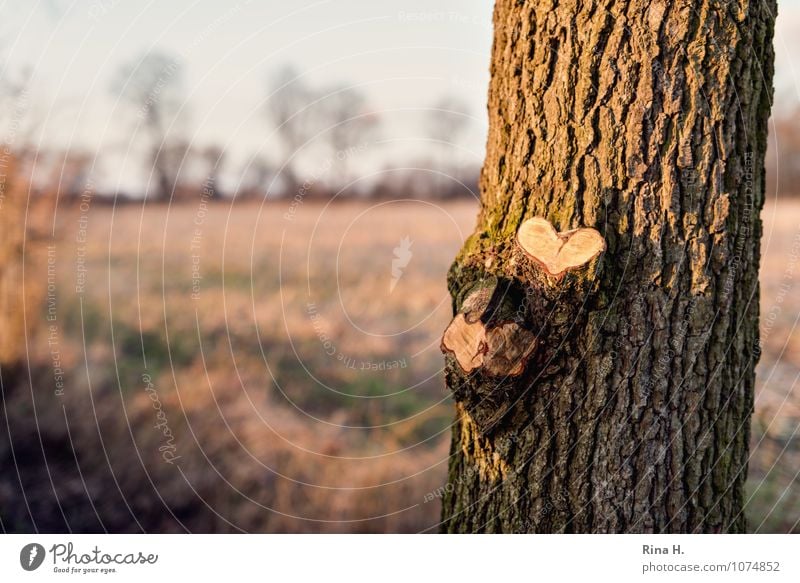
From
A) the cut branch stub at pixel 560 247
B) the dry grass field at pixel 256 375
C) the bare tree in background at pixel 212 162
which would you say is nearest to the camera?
the cut branch stub at pixel 560 247

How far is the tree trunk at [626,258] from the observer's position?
4.74ft

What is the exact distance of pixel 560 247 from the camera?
1.43 metres

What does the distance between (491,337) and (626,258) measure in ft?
1.18

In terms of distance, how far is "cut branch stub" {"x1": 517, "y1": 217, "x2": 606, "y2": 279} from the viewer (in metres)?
1.41

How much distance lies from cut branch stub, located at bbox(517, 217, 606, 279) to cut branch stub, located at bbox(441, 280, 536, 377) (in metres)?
0.11

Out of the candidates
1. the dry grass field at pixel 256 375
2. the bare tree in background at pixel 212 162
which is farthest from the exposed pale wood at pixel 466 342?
the bare tree in background at pixel 212 162

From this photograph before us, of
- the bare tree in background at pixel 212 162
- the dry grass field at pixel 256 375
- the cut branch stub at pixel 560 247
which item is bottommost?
the dry grass field at pixel 256 375

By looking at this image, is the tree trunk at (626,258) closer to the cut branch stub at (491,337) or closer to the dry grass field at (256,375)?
the cut branch stub at (491,337)

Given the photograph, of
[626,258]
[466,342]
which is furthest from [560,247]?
[466,342]

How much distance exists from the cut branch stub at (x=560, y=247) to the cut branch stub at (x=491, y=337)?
11cm

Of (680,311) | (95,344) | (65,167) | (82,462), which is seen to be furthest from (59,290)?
(680,311)

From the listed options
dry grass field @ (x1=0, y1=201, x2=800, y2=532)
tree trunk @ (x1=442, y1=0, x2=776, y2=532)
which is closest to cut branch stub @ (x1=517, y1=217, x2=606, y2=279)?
tree trunk @ (x1=442, y1=0, x2=776, y2=532)
